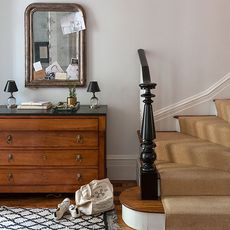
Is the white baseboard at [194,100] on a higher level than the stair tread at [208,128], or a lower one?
higher

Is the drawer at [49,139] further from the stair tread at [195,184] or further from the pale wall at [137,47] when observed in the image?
the stair tread at [195,184]

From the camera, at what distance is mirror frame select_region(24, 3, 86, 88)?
4.05 meters

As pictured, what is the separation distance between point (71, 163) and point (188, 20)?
1876 millimetres

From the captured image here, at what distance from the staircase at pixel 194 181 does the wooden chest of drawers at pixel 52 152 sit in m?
0.60

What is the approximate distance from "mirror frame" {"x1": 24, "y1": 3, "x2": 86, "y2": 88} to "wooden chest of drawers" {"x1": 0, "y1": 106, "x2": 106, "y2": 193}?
1.96 ft

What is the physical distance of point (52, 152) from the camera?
364cm

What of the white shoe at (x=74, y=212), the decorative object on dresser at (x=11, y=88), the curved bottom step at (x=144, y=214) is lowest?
the white shoe at (x=74, y=212)

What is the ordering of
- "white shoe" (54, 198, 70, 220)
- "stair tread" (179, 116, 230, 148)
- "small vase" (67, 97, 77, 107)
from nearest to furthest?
1. "white shoe" (54, 198, 70, 220)
2. "stair tread" (179, 116, 230, 148)
3. "small vase" (67, 97, 77, 107)

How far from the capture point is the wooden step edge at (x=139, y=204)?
9.57ft

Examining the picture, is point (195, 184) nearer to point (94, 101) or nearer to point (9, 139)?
point (94, 101)

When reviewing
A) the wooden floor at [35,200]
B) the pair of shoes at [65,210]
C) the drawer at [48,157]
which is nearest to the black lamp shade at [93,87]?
the drawer at [48,157]

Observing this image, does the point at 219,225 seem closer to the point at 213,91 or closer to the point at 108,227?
the point at 108,227

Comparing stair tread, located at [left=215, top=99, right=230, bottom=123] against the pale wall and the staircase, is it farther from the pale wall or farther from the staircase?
the pale wall

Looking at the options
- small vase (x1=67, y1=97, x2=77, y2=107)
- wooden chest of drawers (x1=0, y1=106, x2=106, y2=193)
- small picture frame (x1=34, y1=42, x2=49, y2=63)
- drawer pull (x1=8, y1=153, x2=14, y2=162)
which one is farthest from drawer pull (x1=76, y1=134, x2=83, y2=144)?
small picture frame (x1=34, y1=42, x2=49, y2=63)
